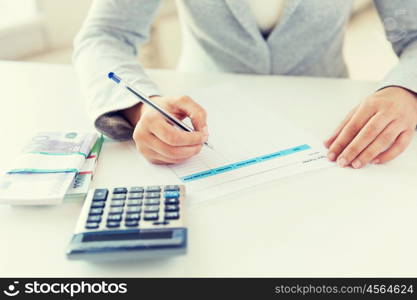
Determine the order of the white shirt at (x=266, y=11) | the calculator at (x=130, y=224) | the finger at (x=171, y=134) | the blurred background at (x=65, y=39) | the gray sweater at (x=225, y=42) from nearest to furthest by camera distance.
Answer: the calculator at (x=130, y=224) → the finger at (x=171, y=134) → the gray sweater at (x=225, y=42) → the white shirt at (x=266, y=11) → the blurred background at (x=65, y=39)

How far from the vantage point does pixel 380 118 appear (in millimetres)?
593

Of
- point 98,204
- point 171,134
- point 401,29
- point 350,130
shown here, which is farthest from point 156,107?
point 401,29

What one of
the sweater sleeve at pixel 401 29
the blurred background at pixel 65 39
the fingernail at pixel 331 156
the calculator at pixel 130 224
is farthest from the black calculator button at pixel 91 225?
the blurred background at pixel 65 39

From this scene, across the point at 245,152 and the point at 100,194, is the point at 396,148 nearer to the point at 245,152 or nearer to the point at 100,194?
the point at 245,152

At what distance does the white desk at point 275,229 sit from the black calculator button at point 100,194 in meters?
0.03

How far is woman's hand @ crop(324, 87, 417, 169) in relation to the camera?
58cm

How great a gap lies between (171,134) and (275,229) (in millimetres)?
165

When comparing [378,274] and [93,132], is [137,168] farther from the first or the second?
[378,274]

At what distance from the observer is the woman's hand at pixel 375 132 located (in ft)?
1.89

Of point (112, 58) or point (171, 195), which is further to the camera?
point (112, 58)

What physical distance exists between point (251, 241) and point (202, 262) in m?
0.06

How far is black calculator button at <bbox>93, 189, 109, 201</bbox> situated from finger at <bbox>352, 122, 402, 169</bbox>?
0.98 ft

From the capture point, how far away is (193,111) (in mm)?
574

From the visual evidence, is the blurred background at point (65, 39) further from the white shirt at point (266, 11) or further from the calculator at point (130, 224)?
the calculator at point (130, 224)
